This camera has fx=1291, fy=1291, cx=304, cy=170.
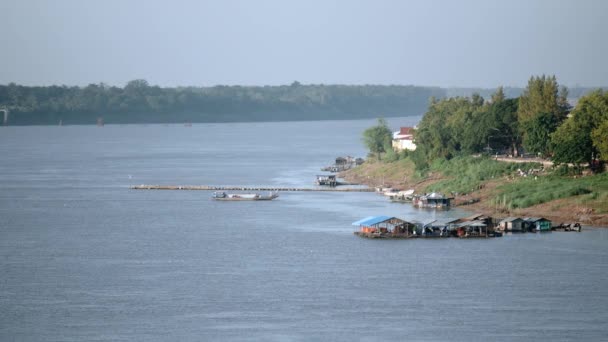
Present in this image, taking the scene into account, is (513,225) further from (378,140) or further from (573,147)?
(378,140)

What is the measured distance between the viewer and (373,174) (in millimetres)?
88688

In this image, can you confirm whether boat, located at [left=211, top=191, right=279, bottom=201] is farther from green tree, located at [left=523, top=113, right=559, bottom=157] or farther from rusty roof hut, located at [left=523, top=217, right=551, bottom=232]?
rusty roof hut, located at [left=523, top=217, right=551, bottom=232]

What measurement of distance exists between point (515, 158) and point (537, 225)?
71.3 ft

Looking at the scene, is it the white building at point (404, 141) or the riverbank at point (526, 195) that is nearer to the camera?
the riverbank at point (526, 195)

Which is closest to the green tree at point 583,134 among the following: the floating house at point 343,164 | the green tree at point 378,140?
the floating house at point 343,164

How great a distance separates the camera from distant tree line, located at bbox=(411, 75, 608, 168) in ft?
222

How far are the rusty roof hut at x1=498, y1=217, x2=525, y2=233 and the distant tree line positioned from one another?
33.9 ft

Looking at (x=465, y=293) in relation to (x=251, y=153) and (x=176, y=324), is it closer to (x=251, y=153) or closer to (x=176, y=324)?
(x=176, y=324)

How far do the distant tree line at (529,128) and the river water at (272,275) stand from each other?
859 cm

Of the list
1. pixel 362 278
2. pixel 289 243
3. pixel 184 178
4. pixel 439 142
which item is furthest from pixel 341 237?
pixel 184 178

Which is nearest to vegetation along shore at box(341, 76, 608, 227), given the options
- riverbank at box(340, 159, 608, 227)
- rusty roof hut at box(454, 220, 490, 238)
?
riverbank at box(340, 159, 608, 227)

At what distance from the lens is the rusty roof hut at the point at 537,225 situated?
57.1 metres

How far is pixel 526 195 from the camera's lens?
64438mm

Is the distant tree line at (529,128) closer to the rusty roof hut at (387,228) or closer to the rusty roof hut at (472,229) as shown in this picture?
the rusty roof hut at (472,229)
